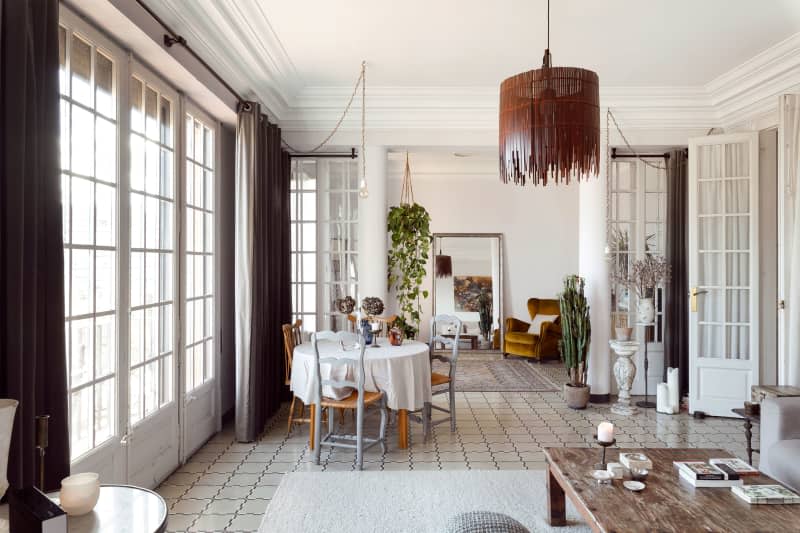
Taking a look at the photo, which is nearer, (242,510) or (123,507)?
(123,507)

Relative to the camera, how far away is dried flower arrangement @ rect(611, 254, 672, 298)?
17.7ft

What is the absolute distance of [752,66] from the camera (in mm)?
4621

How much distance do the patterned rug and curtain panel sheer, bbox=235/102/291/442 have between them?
244 cm

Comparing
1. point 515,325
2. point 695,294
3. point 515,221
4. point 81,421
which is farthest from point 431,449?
point 515,221

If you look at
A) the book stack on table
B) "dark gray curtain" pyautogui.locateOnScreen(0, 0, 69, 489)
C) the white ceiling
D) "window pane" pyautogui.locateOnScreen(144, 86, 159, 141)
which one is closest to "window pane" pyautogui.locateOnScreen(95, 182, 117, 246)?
"window pane" pyautogui.locateOnScreen(144, 86, 159, 141)

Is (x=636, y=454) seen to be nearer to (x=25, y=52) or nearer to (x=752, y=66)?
(x=25, y=52)

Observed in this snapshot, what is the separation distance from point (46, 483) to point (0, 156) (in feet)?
4.03

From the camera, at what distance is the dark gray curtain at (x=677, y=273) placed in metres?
5.75

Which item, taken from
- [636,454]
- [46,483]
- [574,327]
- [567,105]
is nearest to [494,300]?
[574,327]

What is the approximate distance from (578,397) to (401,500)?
274cm

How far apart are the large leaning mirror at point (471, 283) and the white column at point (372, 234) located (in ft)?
11.3

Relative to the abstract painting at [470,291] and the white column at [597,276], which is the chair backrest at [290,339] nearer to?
the white column at [597,276]

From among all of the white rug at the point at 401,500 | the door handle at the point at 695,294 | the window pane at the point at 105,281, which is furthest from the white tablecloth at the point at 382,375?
the door handle at the point at 695,294

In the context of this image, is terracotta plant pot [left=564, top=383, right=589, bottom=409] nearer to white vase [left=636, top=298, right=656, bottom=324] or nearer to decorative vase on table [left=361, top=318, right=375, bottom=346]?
white vase [left=636, top=298, right=656, bottom=324]
